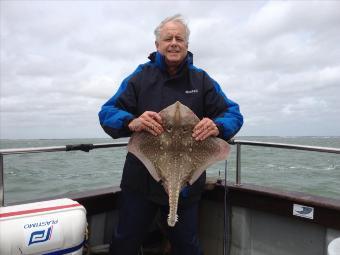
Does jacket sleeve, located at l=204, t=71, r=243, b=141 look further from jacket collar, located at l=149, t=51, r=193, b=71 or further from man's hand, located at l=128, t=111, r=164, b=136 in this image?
man's hand, located at l=128, t=111, r=164, b=136

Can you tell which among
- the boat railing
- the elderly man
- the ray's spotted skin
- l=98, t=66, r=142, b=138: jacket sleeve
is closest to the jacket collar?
the elderly man

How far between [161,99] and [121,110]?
376 mm

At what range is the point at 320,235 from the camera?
370cm

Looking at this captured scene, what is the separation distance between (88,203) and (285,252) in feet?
7.18

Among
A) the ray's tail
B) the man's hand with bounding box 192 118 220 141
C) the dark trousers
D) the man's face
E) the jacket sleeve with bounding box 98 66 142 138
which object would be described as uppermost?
the man's face

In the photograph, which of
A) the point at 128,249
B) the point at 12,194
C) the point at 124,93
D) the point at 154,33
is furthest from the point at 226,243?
the point at 12,194

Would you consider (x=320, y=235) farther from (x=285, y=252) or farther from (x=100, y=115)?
(x=100, y=115)

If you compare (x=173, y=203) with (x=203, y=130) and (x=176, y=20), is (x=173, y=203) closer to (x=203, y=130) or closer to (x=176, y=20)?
(x=203, y=130)

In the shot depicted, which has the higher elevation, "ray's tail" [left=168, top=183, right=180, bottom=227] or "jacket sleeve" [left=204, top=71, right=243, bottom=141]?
"jacket sleeve" [left=204, top=71, right=243, bottom=141]

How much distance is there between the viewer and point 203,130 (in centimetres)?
282

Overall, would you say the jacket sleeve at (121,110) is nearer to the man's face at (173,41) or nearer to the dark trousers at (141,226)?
the man's face at (173,41)

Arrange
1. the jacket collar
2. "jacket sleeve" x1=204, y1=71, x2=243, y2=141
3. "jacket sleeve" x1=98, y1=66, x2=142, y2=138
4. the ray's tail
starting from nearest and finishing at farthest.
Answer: the ray's tail → "jacket sleeve" x1=98, y1=66, x2=142, y2=138 → "jacket sleeve" x1=204, y1=71, x2=243, y2=141 → the jacket collar

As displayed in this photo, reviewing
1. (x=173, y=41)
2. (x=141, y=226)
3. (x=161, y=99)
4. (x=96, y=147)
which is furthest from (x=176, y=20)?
(x=141, y=226)

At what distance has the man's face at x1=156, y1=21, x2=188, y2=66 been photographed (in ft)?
10.7
